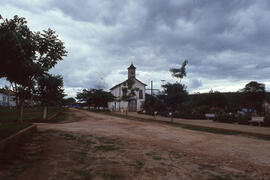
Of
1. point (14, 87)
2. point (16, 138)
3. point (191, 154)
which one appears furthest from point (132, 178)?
point (14, 87)

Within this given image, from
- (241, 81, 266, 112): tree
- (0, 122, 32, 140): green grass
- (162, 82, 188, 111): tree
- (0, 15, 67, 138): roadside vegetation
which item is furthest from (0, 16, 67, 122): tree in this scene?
(241, 81, 266, 112): tree

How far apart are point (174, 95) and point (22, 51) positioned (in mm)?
15718

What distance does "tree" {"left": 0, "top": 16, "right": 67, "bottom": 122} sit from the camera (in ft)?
17.1

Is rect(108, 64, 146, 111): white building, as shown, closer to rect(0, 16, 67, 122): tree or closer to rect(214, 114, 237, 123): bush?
rect(214, 114, 237, 123): bush

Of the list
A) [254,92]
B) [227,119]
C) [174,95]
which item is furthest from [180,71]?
[254,92]

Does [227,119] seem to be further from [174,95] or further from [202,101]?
Result: [202,101]

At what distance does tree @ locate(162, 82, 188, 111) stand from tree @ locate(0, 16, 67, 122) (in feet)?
41.0

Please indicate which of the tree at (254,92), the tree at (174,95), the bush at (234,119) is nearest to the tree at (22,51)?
the tree at (174,95)

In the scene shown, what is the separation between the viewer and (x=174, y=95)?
18.9m

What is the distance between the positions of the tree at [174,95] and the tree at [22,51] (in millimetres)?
12493

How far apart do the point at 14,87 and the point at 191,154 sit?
10.5m

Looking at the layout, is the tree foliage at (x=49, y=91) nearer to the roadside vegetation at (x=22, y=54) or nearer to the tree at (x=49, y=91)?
the tree at (x=49, y=91)

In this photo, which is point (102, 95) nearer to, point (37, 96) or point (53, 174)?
point (37, 96)

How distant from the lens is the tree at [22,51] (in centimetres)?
521
